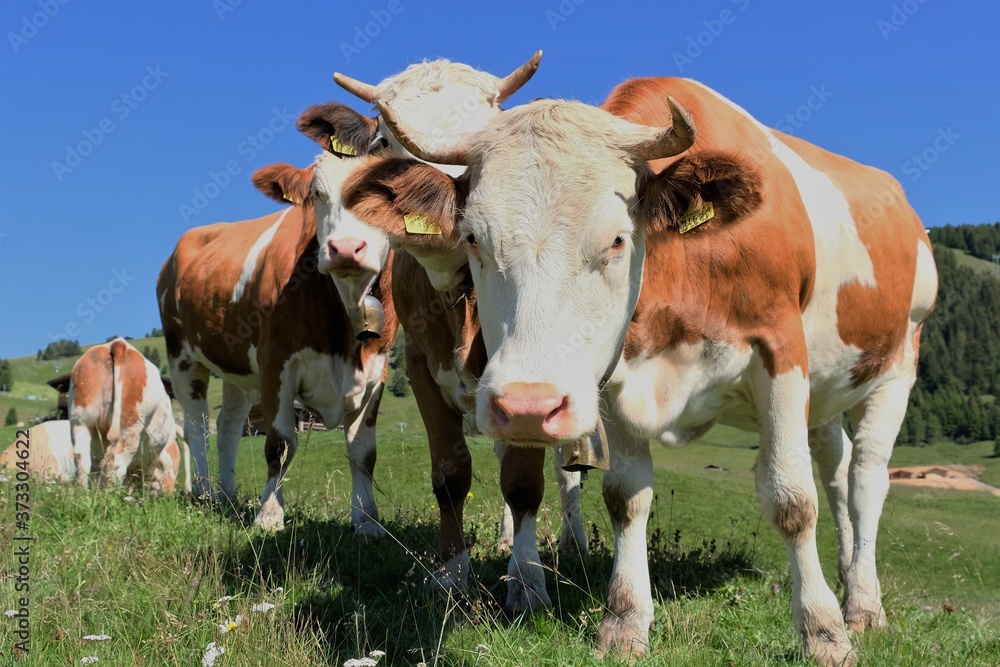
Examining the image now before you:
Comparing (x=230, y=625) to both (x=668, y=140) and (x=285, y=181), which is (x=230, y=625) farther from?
(x=285, y=181)

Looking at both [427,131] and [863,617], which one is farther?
[427,131]

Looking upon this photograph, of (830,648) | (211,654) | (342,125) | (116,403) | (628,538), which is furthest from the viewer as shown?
(116,403)

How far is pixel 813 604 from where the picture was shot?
15.3 ft

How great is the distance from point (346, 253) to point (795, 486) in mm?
3847

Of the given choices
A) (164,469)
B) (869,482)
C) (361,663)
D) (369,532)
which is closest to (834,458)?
(869,482)

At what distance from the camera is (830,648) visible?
14.9ft

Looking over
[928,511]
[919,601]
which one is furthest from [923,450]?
[919,601]

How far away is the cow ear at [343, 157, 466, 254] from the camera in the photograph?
4449 millimetres

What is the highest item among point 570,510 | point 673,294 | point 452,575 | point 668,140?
point 668,140

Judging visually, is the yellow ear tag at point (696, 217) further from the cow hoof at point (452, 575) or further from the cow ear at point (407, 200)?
the cow hoof at point (452, 575)

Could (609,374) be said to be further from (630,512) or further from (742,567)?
(742,567)

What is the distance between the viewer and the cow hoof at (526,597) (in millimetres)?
5406

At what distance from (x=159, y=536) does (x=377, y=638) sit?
9.03ft

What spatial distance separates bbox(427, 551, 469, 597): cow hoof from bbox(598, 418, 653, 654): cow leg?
3.13ft
